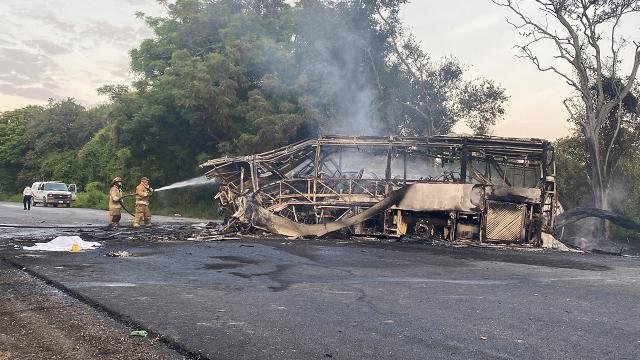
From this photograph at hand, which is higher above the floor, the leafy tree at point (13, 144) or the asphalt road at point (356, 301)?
the leafy tree at point (13, 144)

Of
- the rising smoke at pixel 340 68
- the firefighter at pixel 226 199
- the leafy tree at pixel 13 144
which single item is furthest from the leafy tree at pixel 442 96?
the leafy tree at pixel 13 144

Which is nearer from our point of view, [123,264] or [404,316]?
[404,316]

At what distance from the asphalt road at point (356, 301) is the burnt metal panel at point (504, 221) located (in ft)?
11.1

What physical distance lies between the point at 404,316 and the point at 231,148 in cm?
2399

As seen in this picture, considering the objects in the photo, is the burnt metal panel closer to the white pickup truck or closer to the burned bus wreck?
the burned bus wreck

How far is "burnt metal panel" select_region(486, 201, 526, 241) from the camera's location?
51.8 feet

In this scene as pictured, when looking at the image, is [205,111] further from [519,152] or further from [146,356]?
[146,356]

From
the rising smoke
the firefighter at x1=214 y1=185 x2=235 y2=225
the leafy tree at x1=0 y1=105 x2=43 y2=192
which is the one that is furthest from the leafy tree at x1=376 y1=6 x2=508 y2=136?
the leafy tree at x1=0 y1=105 x2=43 y2=192

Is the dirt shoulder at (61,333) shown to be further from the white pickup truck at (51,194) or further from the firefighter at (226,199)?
the white pickup truck at (51,194)

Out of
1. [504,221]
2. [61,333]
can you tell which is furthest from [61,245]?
[504,221]

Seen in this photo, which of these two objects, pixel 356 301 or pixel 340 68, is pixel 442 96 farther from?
pixel 356 301

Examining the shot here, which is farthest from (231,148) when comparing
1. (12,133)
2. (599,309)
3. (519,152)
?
(12,133)

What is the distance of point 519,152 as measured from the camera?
53.9ft

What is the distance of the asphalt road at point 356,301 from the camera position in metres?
4.82
